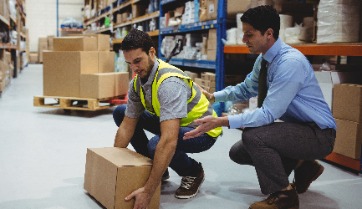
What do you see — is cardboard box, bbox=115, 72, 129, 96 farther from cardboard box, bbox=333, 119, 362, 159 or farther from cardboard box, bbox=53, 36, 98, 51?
cardboard box, bbox=333, 119, 362, 159

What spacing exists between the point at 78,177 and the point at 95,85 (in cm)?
248

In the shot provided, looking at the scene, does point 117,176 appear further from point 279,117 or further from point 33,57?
point 33,57

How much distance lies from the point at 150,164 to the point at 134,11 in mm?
8170

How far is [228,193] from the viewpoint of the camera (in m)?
2.55

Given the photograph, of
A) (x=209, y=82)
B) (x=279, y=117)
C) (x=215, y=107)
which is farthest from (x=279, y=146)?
(x=209, y=82)

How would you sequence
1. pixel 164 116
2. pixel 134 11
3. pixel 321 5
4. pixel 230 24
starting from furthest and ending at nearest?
pixel 134 11 < pixel 230 24 < pixel 321 5 < pixel 164 116

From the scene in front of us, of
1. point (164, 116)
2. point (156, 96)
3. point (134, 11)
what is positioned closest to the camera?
point (164, 116)

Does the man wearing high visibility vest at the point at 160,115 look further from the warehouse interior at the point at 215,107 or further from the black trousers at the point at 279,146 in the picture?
the black trousers at the point at 279,146

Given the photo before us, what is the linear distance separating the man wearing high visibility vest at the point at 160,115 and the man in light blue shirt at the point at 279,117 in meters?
0.21

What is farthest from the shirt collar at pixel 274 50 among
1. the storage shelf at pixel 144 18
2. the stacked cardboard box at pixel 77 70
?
the storage shelf at pixel 144 18

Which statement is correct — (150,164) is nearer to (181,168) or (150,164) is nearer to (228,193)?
(181,168)

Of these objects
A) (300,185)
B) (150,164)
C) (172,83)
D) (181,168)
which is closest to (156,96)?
(172,83)

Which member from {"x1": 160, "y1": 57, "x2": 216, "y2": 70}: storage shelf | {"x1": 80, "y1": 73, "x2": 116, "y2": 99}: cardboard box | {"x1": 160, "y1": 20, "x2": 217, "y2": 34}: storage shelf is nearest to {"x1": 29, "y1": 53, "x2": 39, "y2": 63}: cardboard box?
{"x1": 160, "y1": 20, "x2": 217, "y2": 34}: storage shelf

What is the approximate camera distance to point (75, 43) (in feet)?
17.2
